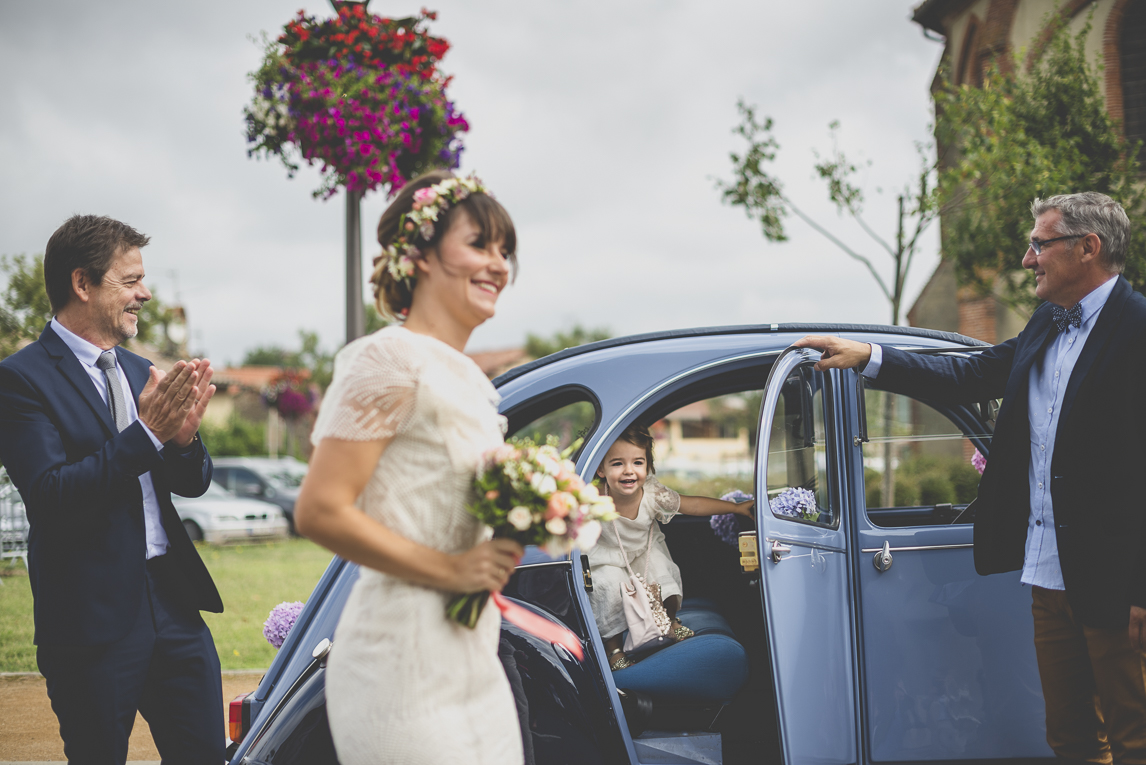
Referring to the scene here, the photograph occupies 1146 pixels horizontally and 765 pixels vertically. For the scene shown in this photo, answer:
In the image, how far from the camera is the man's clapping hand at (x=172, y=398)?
2.41 metres

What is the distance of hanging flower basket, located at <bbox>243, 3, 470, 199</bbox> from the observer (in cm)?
563

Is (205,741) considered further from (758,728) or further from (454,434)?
(758,728)

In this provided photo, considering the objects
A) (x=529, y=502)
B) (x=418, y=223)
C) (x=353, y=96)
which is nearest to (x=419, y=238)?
(x=418, y=223)

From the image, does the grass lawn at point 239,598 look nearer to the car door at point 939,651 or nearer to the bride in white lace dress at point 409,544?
the car door at point 939,651

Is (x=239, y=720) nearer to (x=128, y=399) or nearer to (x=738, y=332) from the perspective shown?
(x=128, y=399)

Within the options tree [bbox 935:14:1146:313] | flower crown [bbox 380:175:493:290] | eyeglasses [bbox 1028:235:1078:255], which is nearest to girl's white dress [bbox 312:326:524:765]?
flower crown [bbox 380:175:493:290]

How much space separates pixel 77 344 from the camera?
8.57 feet

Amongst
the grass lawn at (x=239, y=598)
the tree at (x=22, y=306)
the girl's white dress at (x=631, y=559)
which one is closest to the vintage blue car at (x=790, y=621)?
the girl's white dress at (x=631, y=559)

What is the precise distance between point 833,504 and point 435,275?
88.4 inches

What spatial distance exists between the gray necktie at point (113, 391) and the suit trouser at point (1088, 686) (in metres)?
3.11

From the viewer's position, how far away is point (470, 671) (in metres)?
1.70

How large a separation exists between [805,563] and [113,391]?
7.97 feet

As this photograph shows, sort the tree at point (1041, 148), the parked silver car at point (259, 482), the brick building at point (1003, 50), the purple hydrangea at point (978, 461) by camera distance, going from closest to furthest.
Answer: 1. the purple hydrangea at point (978, 461)
2. the tree at point (1041, 148)
3. the brick building at point (1003, 50)
4. the parked silver car at point (259, 482)

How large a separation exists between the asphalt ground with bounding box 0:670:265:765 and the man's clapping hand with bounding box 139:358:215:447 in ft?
7.43
